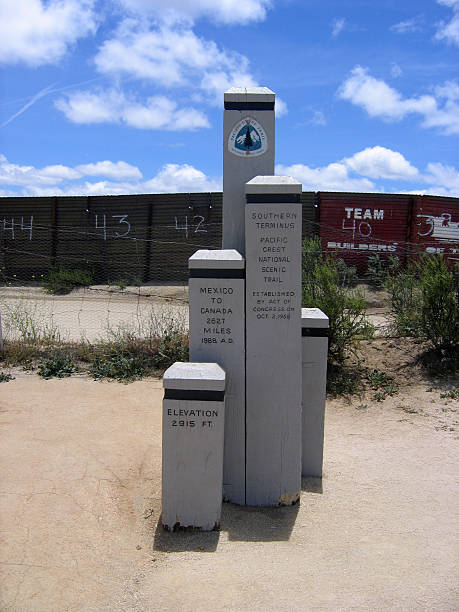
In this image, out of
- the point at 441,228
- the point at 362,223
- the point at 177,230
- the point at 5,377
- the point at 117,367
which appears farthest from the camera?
the point at 441,228

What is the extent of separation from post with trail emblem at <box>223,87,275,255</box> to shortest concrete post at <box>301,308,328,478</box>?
2.76ft

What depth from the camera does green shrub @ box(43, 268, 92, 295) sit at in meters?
14.3

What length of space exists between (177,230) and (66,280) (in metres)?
3.40

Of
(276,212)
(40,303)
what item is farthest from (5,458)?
(40,303)

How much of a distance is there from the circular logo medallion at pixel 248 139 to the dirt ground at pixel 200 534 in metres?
2.55

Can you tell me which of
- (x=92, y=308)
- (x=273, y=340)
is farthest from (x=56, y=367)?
(x=92, y=308)

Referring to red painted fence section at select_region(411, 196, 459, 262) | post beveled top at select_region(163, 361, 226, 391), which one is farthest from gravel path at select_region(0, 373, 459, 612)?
red painted fence section at select_region(411, 196, 459, 262)

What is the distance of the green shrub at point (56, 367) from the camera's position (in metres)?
6.58

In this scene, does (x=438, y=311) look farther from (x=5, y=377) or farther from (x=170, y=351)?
(x=5, y=377)

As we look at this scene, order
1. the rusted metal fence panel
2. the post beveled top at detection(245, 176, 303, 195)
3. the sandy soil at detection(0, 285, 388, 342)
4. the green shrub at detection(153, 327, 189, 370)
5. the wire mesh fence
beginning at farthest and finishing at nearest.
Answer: the rusted metal fence panel → the wire mesh fence → the sandy soil at detection(0, 285, 388, 342) → the green shrub at detection(153, 327, 189, 370) → the post beveled top at detection(245, 176, 303, 195)

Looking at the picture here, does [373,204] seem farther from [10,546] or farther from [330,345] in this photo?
[10,546]

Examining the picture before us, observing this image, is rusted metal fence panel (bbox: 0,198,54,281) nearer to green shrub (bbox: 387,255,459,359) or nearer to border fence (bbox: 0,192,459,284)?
border fence (bbox: 0,192,459,284)

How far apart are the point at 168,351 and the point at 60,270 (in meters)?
9.32

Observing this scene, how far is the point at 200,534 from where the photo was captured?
335 cm
